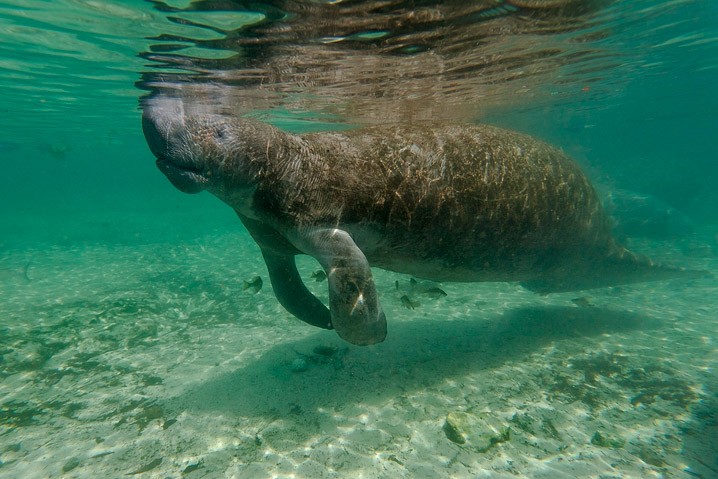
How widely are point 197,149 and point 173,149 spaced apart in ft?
0.73

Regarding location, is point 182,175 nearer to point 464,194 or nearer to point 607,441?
point 464,194

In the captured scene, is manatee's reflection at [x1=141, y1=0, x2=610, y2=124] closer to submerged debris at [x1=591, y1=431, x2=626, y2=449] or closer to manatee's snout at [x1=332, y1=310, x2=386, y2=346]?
manatee's snout at [x1=332, y1=310, x2=386, y2=346]

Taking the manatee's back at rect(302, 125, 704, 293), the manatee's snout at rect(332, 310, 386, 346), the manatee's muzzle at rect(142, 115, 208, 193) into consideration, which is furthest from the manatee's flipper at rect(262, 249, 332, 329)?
the manatee's muzzle at rect(142, 115, 208, 193)

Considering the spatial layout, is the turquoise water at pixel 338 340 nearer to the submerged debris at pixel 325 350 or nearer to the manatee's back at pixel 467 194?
the submerged debris at pixel 325 350

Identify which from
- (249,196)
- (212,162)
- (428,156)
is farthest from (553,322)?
(212,162)

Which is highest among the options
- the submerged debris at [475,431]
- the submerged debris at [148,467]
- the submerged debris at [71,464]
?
the submerged debris at [475,431]

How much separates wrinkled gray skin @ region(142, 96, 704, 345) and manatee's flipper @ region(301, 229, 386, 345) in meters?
0.01

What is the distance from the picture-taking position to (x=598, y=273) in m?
7.48

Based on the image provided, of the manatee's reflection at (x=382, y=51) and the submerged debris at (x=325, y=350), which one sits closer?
the submerged debris at (x=325, y=350)

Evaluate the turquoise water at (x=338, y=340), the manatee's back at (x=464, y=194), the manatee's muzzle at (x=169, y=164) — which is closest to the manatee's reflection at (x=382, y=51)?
the turquoise water at (x=338, y=340)

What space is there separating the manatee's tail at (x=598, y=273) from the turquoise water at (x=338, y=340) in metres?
0.75

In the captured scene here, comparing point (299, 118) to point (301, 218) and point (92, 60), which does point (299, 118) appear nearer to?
point (92, 60)

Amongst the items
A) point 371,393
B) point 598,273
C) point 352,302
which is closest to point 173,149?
point 352,302

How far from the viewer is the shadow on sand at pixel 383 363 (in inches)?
202
